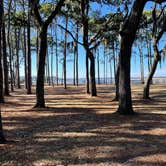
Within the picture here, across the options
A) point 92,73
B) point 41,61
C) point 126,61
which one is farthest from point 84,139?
point 92,73

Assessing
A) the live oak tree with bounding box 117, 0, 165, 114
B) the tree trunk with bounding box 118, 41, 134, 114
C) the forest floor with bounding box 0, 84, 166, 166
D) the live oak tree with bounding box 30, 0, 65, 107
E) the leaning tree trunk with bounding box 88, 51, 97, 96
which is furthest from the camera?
the leaning tree trunk with bounding box 88, 51, 97, 96

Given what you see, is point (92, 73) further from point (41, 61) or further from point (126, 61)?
point (126, 61)

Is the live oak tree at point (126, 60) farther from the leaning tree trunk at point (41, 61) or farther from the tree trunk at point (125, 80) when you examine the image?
the leaning tree trunk at point (41, 61)

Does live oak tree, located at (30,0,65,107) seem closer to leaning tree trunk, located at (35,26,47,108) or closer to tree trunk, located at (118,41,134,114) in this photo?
leaning tree trunk, located at (35,26,47,108)

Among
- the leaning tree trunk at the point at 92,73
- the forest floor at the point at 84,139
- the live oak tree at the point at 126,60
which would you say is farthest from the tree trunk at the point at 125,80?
the leaning tree trunk at the point at 92,73

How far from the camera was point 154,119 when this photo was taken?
10625 millimetres

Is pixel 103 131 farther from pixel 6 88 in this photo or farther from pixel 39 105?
pixel 6 88

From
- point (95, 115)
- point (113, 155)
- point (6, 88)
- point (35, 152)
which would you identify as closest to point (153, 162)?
point (113, 155)

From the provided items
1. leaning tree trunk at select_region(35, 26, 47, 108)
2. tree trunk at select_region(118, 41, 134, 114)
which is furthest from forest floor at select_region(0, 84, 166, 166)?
leaning tree trunk at select_region(35, 26, 47, 108)

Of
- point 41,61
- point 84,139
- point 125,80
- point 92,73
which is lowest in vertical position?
point 84,139

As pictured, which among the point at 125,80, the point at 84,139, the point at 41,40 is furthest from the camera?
the point at 41,40

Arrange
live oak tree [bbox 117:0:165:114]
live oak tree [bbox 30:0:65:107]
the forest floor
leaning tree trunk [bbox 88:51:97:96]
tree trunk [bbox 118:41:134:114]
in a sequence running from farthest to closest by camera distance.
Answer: leaning tree trunk [bbox 88:51:97:96]
live oak tree [bbox 30:0:65:107]
tree trunk [bbox 118:41:134:114]
live oak tree [bbox 117:0:165:114]
the forest floor

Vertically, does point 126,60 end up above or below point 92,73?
above

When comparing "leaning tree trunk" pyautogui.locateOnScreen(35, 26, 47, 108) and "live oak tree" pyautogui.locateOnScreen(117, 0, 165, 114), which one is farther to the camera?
"leaning tree trunk" pyautogui.locateOnScreen(35, 26, 47, 108)
